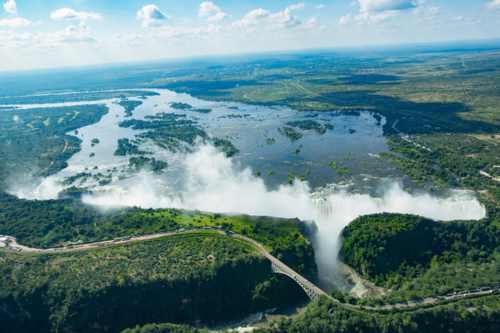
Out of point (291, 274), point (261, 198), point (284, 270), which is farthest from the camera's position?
point (261, 198)

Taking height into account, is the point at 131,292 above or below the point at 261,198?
below

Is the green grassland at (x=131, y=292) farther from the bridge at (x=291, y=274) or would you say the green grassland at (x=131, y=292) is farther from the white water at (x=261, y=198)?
the white water at (x=261, y=198)

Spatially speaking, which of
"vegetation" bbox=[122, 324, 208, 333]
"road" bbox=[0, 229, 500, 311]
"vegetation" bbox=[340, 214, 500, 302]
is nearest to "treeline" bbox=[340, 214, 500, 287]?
"vegetation" bbox=[340, 214, 500, 302]

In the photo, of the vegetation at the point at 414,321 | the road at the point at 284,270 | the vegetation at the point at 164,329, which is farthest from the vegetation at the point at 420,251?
the vegetation at the point at 164,329

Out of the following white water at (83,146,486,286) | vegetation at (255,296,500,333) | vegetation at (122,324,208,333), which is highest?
white water at (83,146,486,286)

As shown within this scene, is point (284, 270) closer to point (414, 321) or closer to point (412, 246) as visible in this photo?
point (414, 321)

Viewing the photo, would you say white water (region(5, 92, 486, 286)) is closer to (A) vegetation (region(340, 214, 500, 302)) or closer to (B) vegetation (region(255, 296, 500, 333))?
(A) vegetation (region(340, 214, 500, 302))

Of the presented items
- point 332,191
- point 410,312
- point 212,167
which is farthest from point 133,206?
point 410,312

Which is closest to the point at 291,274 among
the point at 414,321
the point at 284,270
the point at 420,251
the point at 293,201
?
the point at 284,270
